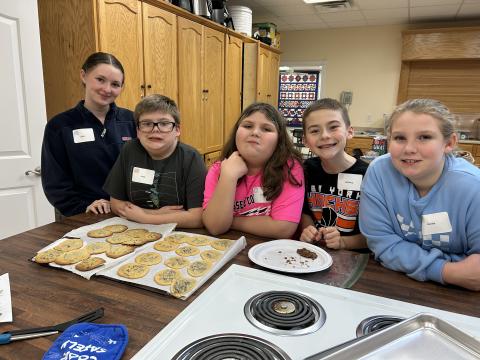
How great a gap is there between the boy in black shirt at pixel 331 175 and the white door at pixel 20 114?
1.75 meters

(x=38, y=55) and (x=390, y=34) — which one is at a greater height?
(x=390, y=34)

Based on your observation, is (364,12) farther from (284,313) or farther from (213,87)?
(284,313)

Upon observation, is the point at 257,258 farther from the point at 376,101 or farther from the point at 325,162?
the point at 376,101

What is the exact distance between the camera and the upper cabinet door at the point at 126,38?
7.67ft

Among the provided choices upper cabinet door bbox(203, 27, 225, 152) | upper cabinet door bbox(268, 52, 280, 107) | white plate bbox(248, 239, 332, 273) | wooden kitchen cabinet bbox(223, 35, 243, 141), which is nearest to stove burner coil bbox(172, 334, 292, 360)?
white plate bbox(248, 239, 332, 273)

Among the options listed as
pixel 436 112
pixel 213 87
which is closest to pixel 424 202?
pixel 436 112

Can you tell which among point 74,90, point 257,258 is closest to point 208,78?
point 74,90

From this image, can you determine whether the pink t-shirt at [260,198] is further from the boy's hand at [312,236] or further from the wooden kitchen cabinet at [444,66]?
the wooden kitchen cabinet at [444,66]

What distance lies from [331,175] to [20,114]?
1902 mm

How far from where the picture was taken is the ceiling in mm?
4305

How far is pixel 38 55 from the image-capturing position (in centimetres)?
215

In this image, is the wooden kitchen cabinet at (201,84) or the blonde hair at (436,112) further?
the wooden kitchen cabinet at (201,84)

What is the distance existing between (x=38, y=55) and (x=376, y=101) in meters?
4.93

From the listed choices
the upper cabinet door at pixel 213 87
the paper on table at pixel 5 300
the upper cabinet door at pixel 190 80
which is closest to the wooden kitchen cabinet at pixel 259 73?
the upper cabinet door at pixel 213 87
